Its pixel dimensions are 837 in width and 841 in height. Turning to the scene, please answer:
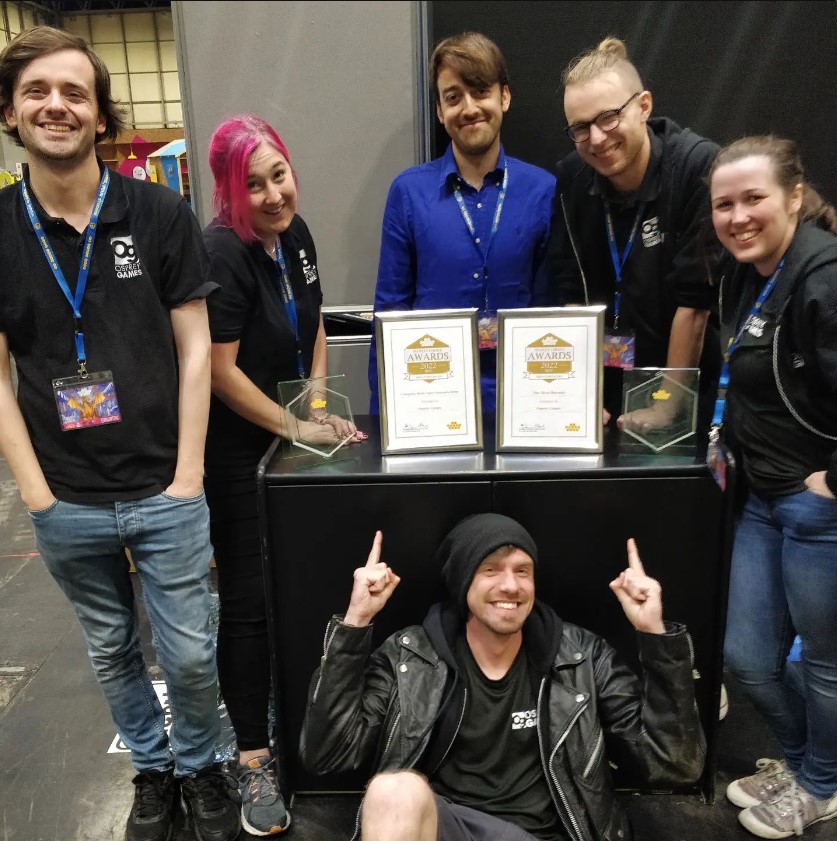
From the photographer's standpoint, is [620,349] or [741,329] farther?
[620,349]

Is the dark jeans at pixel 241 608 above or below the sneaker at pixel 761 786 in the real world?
above

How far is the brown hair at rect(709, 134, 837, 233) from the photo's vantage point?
60.6 inches

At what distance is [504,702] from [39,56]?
5.16 ft

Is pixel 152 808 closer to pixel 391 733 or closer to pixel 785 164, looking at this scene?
pixel 391 733

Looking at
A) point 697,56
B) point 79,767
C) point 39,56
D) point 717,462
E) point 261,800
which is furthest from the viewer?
point 697,56

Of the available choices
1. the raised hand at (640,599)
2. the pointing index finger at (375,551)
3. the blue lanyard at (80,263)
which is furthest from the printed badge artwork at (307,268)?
the raised hand at (640,599)

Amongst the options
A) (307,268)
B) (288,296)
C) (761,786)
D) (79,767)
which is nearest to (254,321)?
(288,296)

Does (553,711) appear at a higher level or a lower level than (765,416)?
lower

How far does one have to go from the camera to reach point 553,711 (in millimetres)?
1614

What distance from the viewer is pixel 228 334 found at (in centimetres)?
177

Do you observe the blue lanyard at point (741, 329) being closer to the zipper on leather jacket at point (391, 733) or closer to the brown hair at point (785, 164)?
the brown hair at point (785, 164)

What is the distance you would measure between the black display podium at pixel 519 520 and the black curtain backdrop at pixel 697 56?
1.41 metres

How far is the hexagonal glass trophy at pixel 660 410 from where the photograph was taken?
5.74 ft

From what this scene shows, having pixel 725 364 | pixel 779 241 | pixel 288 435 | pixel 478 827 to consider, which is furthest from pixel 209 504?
pixel 779 241
